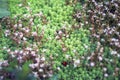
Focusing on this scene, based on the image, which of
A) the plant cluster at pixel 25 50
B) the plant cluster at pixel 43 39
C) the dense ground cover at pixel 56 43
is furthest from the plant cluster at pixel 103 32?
the plant cluster at pixel 25 50

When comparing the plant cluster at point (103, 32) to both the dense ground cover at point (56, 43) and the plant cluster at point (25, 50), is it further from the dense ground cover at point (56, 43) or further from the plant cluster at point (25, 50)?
the plant cluster at point (25, 50)

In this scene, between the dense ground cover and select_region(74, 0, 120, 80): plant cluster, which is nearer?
the dense ground cover

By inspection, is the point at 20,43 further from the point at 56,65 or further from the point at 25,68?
the point at 25,68

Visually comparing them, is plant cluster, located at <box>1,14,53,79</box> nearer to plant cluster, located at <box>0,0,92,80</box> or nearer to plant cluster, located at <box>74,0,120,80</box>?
plant cluster, located at <box>0,0,92,80</box>

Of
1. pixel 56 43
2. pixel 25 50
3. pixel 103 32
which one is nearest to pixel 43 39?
pixel 56 43

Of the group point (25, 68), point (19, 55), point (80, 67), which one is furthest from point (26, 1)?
point (25, 68)

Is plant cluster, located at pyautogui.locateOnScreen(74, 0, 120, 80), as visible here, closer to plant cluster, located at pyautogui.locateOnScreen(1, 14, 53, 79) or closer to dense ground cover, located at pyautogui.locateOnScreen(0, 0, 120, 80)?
dense ground cover, located at pyautogui.locateOnScreen(0, 0, 120, 80)

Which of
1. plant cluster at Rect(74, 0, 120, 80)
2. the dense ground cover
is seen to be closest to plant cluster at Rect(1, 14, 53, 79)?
the dense ground cover

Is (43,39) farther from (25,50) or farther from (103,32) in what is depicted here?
(103,32)
